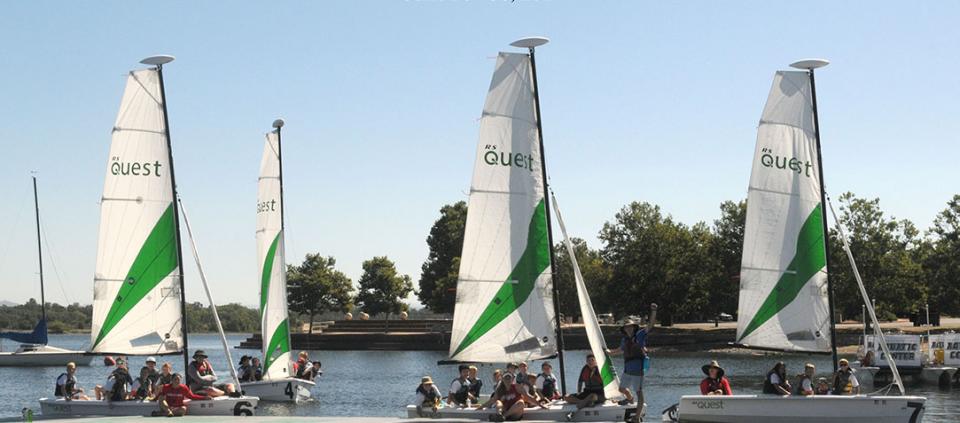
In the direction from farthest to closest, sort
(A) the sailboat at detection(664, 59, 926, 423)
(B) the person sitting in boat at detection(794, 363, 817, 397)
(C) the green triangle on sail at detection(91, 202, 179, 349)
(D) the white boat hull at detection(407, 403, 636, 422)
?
(C) the green triangle on sail at detection(91, 202, 179, 349) → (A) the sailboat at detection(664, 59, 926, 423) → (B) the person sitting in boat at detection(794, 363, 817, 397) → (D) the white boat hull at detection(407, 403, 636, 422)

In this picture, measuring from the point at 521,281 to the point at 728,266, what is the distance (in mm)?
85270

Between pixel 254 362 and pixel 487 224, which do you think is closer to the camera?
pixel 487 224

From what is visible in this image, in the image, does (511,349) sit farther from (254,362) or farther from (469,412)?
(254,362)

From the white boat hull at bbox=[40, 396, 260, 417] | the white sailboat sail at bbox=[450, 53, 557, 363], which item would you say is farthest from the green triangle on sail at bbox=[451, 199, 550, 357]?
the white boat hull at bbox=[40, 396, 260, 417]

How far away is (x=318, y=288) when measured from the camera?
137250 millimetres

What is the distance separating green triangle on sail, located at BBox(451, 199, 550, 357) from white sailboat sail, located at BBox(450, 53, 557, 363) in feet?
0.08

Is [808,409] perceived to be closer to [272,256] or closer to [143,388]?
[143,388]

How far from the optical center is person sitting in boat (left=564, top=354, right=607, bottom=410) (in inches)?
1145

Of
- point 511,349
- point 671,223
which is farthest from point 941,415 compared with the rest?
point 671,223

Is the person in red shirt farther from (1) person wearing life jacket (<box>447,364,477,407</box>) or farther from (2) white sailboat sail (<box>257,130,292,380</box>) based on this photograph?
(2) white sailboat sail (<box>257,130,292,380</box>)

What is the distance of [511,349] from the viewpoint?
31812mm

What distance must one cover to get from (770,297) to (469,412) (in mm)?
9820

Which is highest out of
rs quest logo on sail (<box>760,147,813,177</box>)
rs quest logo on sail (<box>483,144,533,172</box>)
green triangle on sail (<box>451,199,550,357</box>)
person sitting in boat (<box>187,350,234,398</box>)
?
rs quest logo on sail (<box>760,147,813,177</box>)

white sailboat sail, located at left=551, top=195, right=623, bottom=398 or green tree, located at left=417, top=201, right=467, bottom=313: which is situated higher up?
green tree, located at left=417, top=201, right=467, bottom=313
